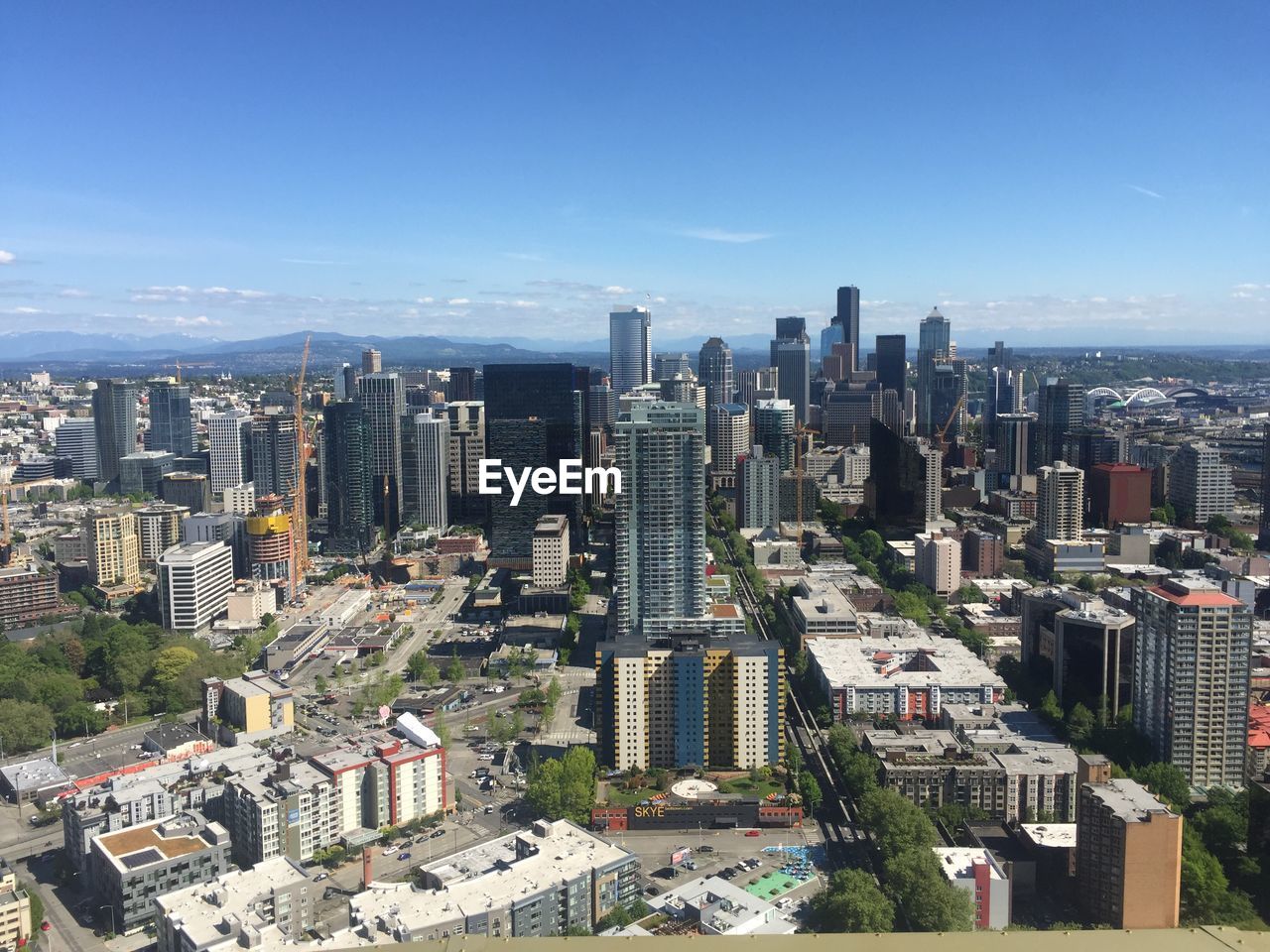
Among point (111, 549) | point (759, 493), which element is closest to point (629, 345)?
point (759, 493)

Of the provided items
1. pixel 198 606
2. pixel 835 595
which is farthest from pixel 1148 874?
pixel 198 606

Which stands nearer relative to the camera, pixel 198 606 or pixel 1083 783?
pixel 1083 783

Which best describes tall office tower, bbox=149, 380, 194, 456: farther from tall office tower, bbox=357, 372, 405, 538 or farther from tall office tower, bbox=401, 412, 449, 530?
tall office tower, bbox=401, 412, 449, 530

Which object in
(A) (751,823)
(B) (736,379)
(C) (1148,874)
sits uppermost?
(B) (736,379)

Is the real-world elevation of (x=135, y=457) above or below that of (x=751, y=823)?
above

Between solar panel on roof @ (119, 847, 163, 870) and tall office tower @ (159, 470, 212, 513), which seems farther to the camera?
tall office tower @ (159, 470, 212, 513)

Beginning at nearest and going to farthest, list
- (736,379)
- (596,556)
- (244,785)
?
1. (244,785)
2. (596,556)
3. (736,379)

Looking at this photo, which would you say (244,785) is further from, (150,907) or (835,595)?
(835,595)

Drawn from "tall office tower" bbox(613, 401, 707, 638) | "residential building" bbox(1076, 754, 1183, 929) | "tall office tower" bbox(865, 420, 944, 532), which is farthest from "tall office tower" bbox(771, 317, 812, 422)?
"residential building" bbox(1076, 754, 1183, 929)

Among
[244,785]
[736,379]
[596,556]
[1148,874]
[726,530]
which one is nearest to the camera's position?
[1148,874]
